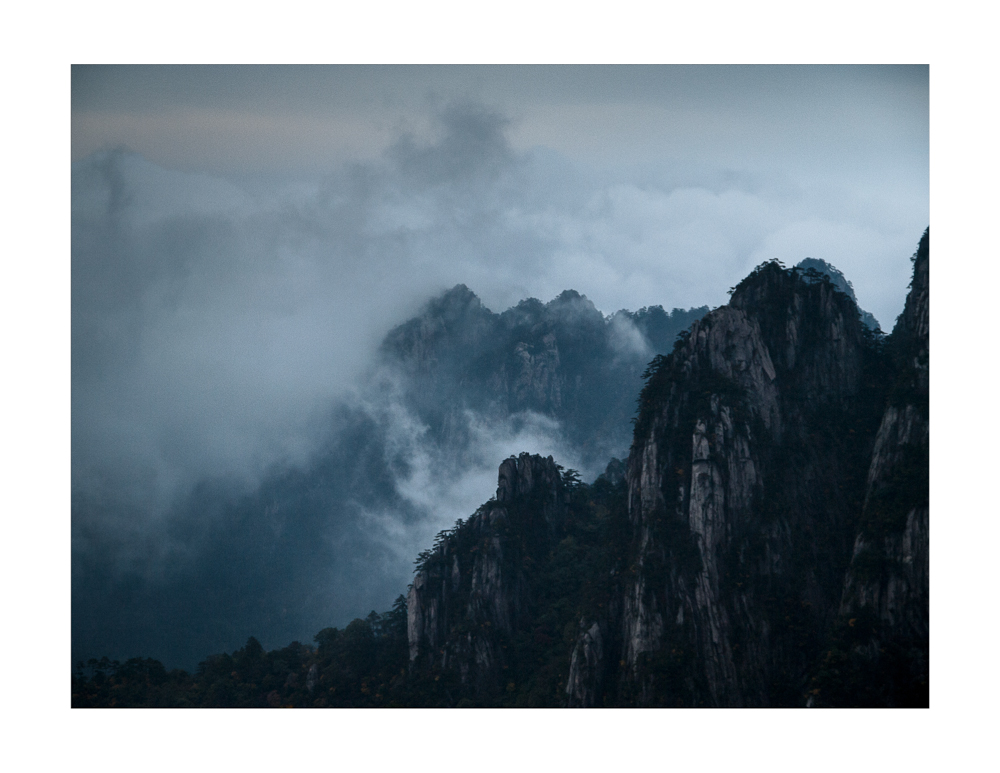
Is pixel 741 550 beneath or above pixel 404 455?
beneath

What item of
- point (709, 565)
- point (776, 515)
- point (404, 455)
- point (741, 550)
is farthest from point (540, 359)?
point (709, 565)

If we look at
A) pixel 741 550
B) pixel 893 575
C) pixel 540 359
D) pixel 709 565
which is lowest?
pixel 709 565

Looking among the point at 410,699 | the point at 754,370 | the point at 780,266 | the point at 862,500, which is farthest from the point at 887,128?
the point at 410,699

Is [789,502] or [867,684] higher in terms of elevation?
[789,502]

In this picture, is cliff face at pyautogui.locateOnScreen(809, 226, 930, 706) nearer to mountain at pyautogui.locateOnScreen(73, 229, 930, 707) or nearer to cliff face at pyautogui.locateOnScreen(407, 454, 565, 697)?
mountain at pyautogui.locateOnScreen(73, 229, 930, 707)

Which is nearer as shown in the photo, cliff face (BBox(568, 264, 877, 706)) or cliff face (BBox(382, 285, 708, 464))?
cliff face (BBox(568, 264, 877, 706))

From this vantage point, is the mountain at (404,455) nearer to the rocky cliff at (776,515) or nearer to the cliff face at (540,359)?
the cliff face at (540,359)

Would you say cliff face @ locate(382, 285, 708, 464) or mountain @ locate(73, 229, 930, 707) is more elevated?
cliff face @ locate(382, 285, 708, 464)

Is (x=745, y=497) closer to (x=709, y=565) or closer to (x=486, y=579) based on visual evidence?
(x=709, y=565)

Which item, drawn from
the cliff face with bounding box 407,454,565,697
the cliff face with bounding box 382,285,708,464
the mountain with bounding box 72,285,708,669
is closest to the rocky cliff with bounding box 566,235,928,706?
the cliff face with bounding box 407,454,565,697

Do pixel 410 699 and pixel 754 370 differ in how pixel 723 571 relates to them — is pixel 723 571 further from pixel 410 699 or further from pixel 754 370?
pixel 410 699

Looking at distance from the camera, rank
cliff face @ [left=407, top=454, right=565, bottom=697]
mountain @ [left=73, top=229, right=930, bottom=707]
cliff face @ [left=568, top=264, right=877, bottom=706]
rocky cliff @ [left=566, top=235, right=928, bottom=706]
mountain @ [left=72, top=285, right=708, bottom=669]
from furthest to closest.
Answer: mountain @ [left=72, top=285, right=708, bottom=669], cliff face @ [left=407, top=454, right=565, bottom=697], cliff face @ [left=568, top=264, right=877, bottom=706], mountain @ [left=73, top=229, right=930, bottom=707], rocky cliff @ [left=566, top=235, right=928, bottom=706]
